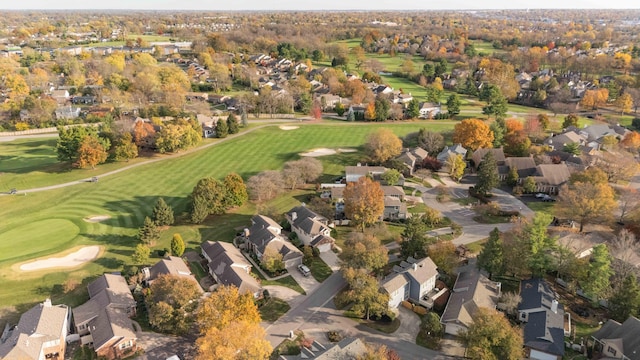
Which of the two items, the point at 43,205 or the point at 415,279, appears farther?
the point at 43,205

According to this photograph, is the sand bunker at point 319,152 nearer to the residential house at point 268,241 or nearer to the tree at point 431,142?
the tree at point 431,142

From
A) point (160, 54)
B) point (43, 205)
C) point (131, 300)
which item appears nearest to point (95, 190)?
point (43, 205)

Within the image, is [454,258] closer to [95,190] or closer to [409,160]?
[409,160]

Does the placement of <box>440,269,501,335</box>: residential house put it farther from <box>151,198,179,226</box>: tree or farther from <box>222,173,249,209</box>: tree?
<box>151,198,179,226</box>: tree

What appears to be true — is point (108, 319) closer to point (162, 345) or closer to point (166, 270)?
point (162, 345)

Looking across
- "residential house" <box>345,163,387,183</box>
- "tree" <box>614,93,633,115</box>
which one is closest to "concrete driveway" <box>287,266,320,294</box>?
"residential house" <box>345,163,387,183</box>

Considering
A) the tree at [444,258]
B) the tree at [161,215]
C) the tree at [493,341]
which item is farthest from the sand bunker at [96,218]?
the tree at [493,341]

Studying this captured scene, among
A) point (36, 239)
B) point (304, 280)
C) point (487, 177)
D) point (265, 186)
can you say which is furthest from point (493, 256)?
point (36, 239)
